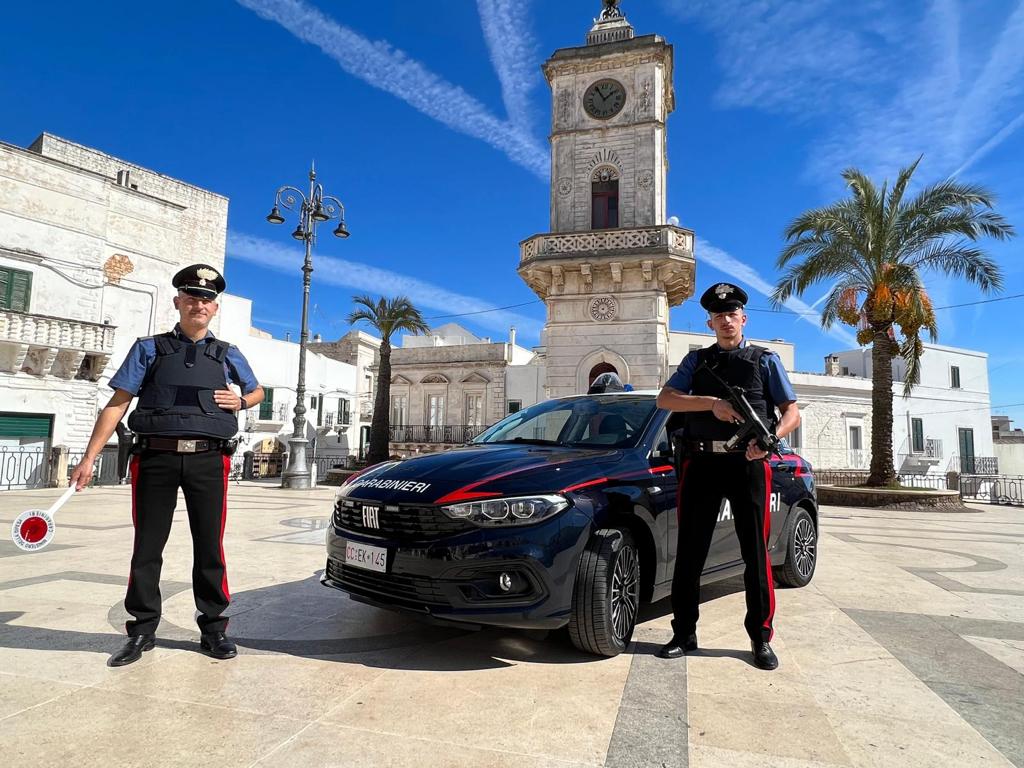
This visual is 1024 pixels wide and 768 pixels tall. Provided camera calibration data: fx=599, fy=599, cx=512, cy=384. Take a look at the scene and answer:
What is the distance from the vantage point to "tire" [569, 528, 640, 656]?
2984 millimetres

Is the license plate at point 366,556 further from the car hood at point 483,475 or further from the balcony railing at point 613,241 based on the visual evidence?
the balcony railing at point 613,241

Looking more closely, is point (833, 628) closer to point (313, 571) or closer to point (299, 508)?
point (313, 571)

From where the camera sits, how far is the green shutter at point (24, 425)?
17359 millimetres

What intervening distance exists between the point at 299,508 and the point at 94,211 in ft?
50.5

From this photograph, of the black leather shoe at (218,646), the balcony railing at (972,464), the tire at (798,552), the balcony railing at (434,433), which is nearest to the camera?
the black leather shoe at (218,646)

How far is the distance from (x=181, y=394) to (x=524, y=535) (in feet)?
6.20

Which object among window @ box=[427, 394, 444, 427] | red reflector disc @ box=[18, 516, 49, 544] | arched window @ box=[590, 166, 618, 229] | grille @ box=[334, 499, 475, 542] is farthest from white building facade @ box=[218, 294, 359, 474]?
grille @ box=[334, 499, 475, 542]

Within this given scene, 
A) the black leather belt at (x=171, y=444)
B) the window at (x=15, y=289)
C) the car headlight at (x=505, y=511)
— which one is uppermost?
the window at (x=15, y=289)

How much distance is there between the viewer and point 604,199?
19438mm

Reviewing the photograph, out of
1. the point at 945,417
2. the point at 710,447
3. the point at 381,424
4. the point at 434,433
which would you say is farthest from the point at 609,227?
the point at 945,417

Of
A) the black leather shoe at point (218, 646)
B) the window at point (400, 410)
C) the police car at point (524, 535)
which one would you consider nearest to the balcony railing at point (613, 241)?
the police car at point (524, 535)

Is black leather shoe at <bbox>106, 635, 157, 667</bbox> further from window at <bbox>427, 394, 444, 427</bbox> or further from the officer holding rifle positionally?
window at <bbox>427, 394, 444, 427</bbox>

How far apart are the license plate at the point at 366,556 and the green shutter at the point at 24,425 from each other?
64.6ft

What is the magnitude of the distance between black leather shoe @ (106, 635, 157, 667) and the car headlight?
66.5 inches
